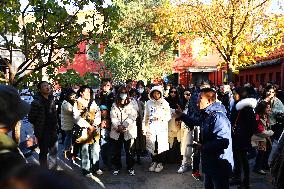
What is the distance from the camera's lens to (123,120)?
27.3ft

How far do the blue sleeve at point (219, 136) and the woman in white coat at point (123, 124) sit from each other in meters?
3.41

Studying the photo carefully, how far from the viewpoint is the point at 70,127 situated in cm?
931

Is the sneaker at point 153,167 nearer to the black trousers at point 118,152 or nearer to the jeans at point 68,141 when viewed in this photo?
the black trousers at point 118,152

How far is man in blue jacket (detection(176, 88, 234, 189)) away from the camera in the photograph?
4.99 m

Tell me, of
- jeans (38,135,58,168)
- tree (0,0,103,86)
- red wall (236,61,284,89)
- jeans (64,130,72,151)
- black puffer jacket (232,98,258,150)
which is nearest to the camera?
tree (0,0,103,86)

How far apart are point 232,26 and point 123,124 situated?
13.0m

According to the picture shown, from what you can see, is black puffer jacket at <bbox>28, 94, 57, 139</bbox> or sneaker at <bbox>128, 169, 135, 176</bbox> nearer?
black puffer jacket at <bbox>28, 94, 57, 139</bbox>

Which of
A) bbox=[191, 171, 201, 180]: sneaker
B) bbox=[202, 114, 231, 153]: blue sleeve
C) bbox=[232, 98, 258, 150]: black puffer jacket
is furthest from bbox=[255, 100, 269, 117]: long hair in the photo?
bbox=[202, 114, 231, 153]: blue sleeve

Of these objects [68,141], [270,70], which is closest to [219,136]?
[68,141]

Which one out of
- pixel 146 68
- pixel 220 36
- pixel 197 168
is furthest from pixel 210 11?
pixel 197 168

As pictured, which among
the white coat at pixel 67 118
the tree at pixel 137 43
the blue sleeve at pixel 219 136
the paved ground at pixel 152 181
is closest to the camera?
the blue sleeve at pixel 219 136

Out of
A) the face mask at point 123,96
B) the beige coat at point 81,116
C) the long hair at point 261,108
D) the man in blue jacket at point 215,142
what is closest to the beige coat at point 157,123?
the face mask at point 123,96

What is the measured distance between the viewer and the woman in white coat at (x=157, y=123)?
8.39 meters

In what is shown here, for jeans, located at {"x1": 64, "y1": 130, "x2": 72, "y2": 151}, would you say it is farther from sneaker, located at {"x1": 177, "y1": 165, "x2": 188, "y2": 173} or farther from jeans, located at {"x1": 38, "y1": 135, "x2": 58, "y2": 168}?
sneaker, located at {"x1": 177, "y1": 165, "x2": 188, "y2": 173}
